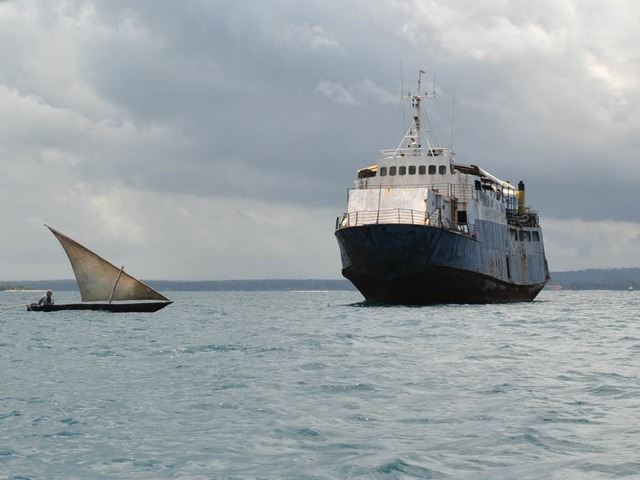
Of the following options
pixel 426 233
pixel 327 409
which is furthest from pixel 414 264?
pixel 327 409

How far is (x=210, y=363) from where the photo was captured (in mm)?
23234

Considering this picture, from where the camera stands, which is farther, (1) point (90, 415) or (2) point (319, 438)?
(1) point (90, 415)

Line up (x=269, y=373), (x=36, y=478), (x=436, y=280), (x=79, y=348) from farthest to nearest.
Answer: (x=436, y=280) → (x=79, y=348) → (x=269, y=373) → (x=36, y=478)

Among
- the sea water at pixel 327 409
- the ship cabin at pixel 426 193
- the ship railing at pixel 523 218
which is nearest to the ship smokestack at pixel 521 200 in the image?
the ship railing at pixel 523 218

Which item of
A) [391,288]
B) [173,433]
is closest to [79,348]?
[173,433]

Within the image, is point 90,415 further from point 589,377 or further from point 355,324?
point 355,324

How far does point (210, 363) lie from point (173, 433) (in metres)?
9.93

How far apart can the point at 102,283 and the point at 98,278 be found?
0.52 metres

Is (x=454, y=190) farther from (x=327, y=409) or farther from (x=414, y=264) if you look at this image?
(x=327, y=409)

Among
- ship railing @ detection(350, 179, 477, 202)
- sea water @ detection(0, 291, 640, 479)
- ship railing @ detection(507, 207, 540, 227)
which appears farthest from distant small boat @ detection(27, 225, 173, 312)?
ship railing @ detection(507, 207, 540, 227)

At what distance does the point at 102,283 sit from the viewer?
5072 centimetres

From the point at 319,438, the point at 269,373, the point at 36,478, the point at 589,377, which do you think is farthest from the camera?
the point at 269,373

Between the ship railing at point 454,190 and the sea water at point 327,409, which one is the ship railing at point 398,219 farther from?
the sea water at point 327,409

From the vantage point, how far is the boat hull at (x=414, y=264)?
4891 cm
